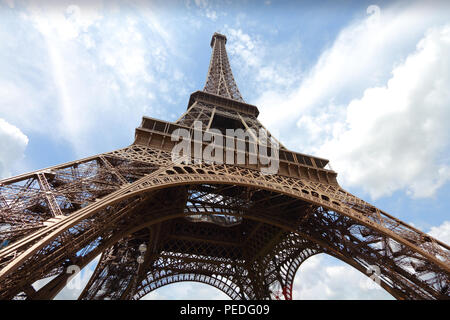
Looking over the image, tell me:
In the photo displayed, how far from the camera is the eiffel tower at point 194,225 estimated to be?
7129mm

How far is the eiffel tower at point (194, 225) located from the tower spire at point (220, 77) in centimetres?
435

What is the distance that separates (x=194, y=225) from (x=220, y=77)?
1705 cm

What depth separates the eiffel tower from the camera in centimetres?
713

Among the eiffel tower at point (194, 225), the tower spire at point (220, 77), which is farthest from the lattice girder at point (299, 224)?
the tower spire at point (220, 77)

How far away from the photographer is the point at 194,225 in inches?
776

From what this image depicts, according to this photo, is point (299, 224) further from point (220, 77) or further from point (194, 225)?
point (220, 77)

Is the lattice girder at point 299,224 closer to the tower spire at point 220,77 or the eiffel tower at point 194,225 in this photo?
the eiffel tower at point 194,225

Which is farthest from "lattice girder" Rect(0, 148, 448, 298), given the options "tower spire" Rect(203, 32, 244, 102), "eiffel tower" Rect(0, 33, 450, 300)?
"tower spire" Rect(203, 32, 244, 102)

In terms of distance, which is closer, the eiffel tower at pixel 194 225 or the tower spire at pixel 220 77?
the eiffel tower at pixel 194 225

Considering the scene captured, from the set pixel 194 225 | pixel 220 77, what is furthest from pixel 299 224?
pixel 220 77

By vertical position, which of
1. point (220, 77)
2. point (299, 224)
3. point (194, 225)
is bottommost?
point (299, 224)

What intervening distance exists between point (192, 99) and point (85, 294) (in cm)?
1579
